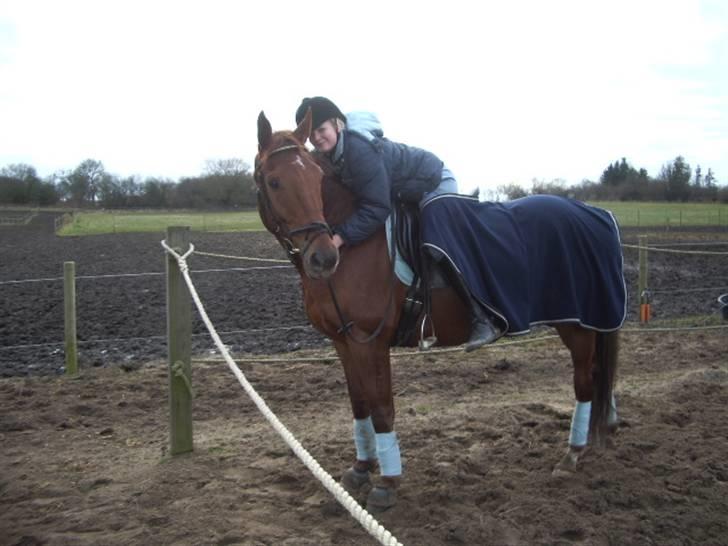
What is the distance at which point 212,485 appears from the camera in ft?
12.0

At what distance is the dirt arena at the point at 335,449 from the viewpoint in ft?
10.3

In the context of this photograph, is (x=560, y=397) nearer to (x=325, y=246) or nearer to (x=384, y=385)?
(x=384, y=385)

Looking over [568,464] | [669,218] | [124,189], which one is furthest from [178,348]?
[124,189]

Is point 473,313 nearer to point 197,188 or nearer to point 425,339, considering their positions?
point 425,339

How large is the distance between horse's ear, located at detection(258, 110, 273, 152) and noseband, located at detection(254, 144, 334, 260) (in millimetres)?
104

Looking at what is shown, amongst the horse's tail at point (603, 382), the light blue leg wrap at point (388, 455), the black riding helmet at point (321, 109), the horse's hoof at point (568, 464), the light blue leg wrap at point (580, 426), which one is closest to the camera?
the black riding helmet at point (321, 109)

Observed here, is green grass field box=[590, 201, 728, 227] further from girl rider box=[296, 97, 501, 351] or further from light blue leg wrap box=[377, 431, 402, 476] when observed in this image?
light blue leg wrap box=[377, 431, 402, 476]

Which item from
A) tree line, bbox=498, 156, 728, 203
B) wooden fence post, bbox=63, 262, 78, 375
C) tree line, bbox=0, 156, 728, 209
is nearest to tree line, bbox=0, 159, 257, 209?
tree line, bbox=0, 156, 728, 209

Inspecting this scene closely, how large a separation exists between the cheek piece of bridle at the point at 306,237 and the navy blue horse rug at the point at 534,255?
0.42m

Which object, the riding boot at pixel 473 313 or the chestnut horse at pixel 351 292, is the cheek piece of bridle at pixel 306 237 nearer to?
the chestnut horse at pixel 351 292

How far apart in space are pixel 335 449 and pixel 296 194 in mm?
2079

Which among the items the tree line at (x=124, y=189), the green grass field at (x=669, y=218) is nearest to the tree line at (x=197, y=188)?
the tree line at (x=124, y=189)

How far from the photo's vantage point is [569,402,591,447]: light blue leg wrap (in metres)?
3.92

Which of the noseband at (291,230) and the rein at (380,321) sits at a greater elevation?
the noseband at (291,230)
